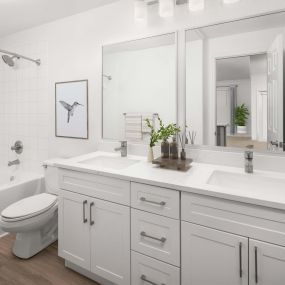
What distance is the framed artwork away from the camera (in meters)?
2.20

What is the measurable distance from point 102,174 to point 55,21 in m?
1.92

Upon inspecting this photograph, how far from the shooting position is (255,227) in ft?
3.30

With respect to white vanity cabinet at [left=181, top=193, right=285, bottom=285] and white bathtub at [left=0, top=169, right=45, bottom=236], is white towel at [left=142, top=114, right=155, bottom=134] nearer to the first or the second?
white vanity cabinet at [left=181, top=193, right=285, bottom=285]

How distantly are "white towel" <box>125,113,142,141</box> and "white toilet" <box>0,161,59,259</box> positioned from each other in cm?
83

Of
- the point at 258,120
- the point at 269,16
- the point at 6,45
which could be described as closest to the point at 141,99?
the point at 258,120

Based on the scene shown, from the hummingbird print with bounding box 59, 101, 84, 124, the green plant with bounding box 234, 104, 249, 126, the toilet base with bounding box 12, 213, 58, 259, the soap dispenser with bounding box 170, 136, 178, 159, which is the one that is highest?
the hummingbird print with bounding box 59, 101, 84, 124

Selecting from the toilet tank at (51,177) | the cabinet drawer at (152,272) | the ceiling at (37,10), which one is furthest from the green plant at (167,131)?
the ceiling at (37,10)

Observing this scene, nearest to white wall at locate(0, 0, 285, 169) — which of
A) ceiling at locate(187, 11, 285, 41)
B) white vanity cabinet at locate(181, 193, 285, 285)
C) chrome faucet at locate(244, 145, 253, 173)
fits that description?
ceiling at locate(187, 11, 285, 41)

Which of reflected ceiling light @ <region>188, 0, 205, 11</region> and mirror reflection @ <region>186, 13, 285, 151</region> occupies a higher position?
reflected ceiling light @ <region>188, 0, 205, 11</region>

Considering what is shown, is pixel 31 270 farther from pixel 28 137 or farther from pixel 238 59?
pixel 238 59

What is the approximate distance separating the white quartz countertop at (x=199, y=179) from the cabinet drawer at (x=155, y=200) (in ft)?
0.12

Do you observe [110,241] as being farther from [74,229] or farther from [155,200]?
[155,200]

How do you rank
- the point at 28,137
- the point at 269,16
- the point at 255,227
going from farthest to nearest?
the point at 28,137 < the point at 269,16 < the point at 255,227

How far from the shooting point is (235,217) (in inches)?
41.3
